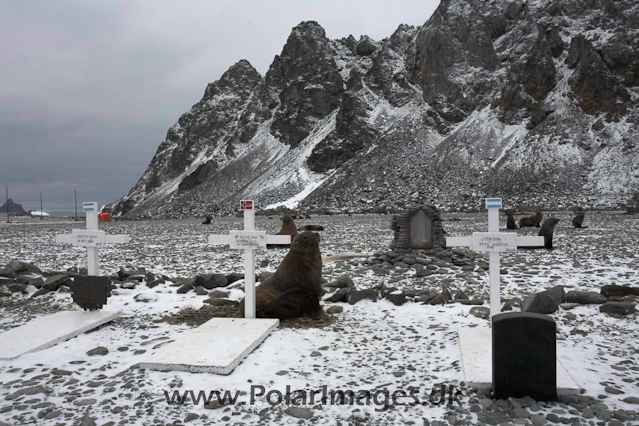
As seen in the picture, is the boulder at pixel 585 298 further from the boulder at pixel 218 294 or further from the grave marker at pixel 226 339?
the boulder at pixel 218 294

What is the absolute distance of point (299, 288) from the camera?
25.4ft

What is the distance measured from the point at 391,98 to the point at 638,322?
97.0 m

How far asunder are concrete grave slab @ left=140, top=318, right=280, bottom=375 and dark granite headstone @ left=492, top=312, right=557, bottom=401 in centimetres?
306

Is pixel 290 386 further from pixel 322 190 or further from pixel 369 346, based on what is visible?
pixel 322 190

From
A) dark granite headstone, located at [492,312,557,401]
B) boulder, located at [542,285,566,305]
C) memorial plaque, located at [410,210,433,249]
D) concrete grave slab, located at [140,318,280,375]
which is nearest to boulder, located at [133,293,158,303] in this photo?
concrete grave slab, located at [140,318,280,375]

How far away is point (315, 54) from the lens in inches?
4567

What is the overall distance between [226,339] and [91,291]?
10.2ft

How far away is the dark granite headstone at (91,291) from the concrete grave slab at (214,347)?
2.13 m

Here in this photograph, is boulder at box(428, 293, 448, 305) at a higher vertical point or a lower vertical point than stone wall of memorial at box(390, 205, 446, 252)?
lower

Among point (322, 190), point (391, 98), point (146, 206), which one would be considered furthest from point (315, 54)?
point (146, 206)

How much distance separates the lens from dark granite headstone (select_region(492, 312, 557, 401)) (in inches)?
176

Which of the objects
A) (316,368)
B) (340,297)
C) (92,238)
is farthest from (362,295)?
(92,238)

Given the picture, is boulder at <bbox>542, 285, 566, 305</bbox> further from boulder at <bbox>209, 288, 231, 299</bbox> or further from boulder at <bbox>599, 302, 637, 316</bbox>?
boulder at <bbox>209, 288, 231, 299</bbox>

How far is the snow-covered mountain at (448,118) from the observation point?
65688 mm
